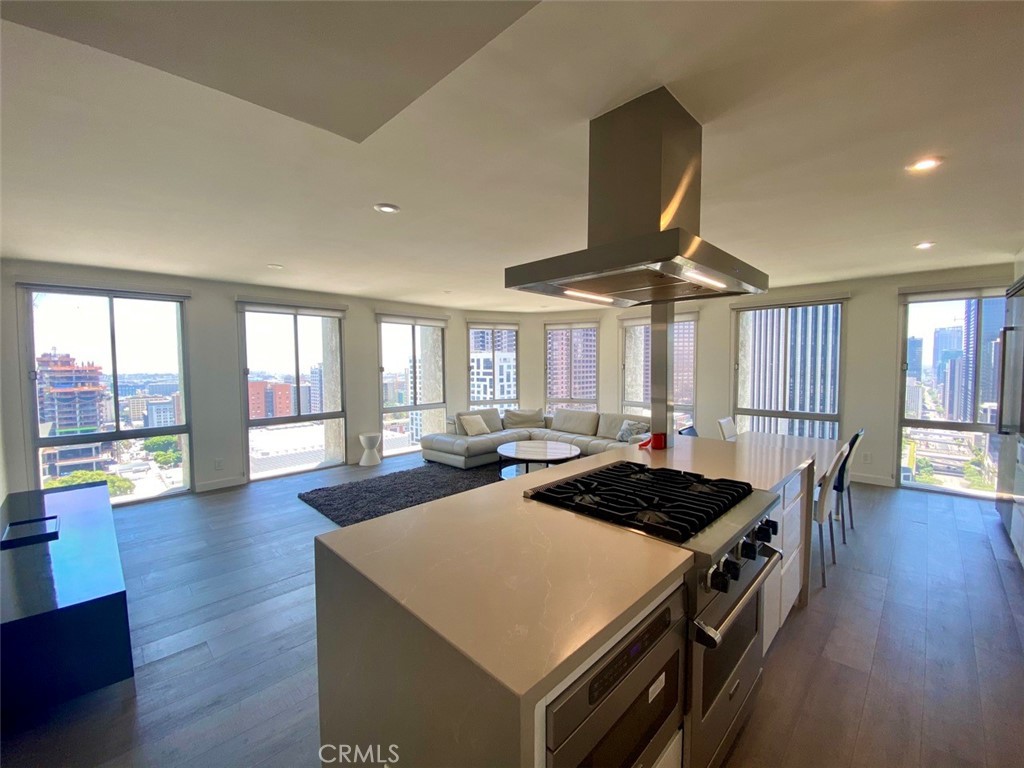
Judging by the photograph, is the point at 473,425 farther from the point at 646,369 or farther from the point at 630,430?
the point at 646,369

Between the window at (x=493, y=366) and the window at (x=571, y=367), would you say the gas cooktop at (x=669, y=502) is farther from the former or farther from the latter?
the window at (x=493, y=366)

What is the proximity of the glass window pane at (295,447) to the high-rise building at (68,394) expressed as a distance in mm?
1434

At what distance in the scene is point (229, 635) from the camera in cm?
221

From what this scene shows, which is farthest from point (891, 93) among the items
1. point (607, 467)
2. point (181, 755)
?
point (181, 755)

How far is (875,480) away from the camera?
15.6 feet

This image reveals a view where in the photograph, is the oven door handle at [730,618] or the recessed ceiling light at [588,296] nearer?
the oven door handle at [730,618]

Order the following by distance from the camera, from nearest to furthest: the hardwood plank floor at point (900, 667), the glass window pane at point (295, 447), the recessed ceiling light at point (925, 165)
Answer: the hardwood plank floor at point (900, 667) < the recessed ceiling light at point (925, 165) < the glass window pane at point (295, 447)

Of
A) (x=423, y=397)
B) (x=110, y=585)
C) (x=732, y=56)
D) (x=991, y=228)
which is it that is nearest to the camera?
(x=732, y=56)

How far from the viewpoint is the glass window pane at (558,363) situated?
7.43m

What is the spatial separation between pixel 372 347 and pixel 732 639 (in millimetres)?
5813

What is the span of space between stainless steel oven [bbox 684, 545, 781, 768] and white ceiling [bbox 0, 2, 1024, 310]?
1595 millimetres

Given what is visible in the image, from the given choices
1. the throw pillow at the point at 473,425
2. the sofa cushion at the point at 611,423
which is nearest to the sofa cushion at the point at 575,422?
the sofa cushion at the point at 611,423

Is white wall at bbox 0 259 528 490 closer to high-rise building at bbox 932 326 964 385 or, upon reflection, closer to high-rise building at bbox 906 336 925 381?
high-rise building at bbox 906 336 925 381

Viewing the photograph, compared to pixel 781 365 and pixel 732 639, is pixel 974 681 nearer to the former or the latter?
pixel 732 639
